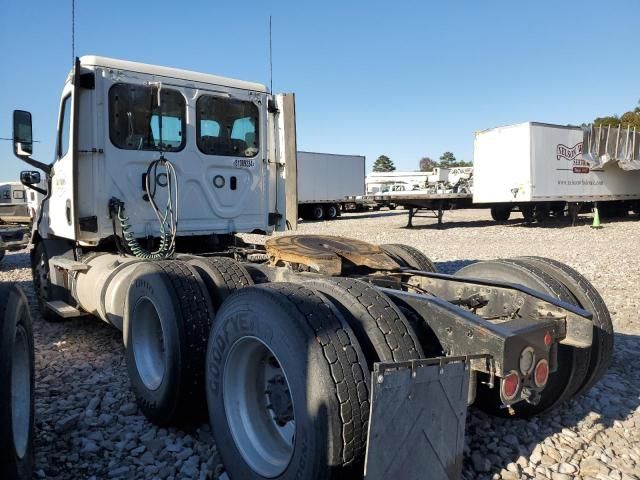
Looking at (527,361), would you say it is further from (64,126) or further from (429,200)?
(429,200)

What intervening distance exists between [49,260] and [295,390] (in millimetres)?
4883

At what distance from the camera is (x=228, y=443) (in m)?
2.67

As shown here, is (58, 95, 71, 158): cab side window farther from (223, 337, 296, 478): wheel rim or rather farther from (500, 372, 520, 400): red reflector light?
(500, 372, 520, 400): red reflector light

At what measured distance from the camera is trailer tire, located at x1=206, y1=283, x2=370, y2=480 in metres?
2.10

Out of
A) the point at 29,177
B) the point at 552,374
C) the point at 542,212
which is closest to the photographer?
the point at 552,374

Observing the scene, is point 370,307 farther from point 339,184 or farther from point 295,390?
point 339,184

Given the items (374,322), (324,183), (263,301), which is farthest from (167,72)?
(324,183)

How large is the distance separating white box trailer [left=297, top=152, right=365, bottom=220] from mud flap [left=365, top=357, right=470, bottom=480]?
26.0 m

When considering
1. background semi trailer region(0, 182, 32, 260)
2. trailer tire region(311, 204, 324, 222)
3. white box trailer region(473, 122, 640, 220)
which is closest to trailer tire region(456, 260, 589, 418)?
background semi trailer region(0, 182, 32, 260)

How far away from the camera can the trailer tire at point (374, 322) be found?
2320 millimetres

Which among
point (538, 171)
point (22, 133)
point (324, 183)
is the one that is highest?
point (324, 183)

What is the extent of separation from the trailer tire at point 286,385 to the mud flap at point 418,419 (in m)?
0.14

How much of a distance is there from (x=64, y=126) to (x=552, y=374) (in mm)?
5079

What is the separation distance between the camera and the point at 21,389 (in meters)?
2.69
